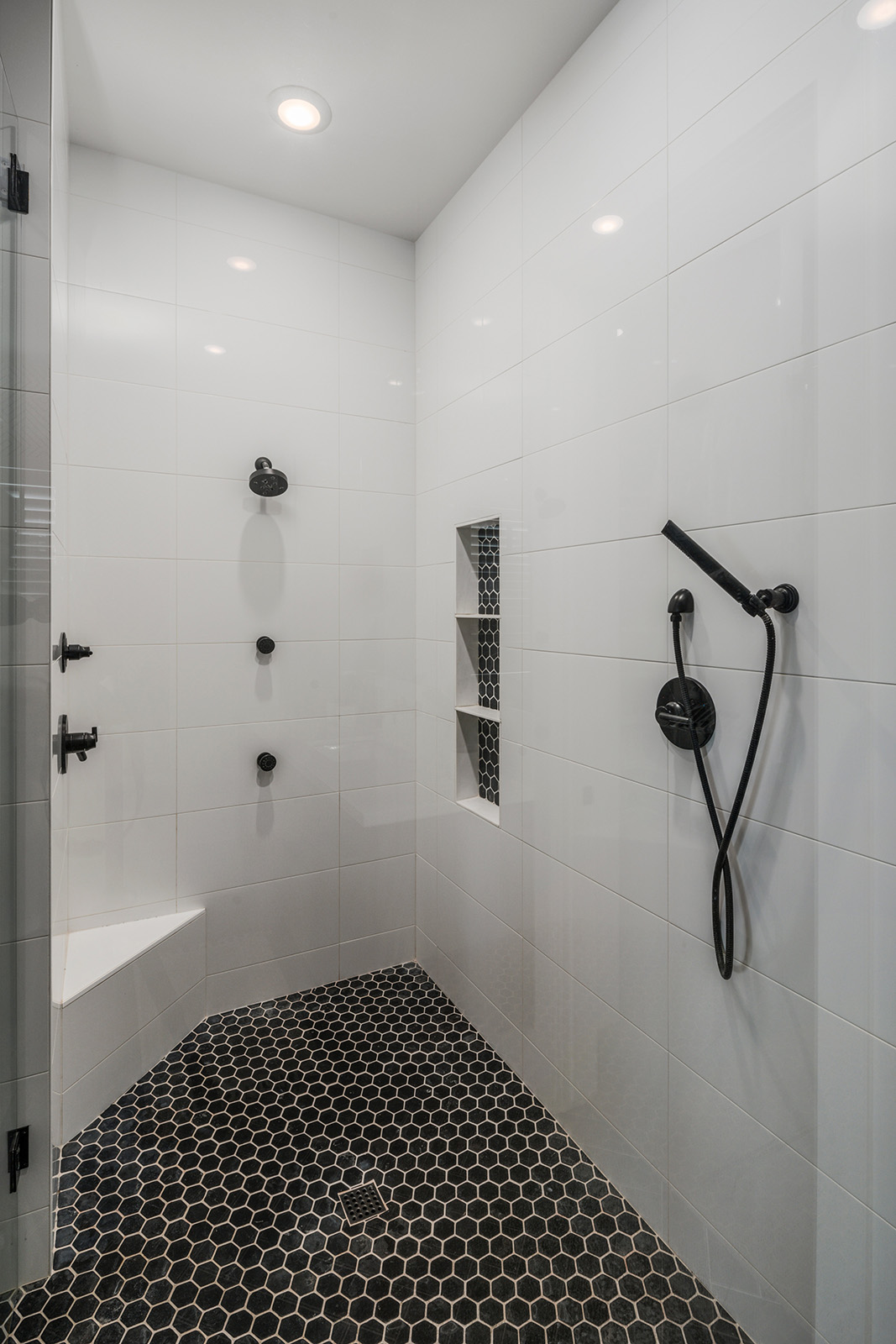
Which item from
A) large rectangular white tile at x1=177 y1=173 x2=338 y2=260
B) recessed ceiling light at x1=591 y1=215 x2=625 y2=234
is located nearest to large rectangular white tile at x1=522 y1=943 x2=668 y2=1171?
recessed ceiling light at x1=591 y1=215 x2=625 y2=234

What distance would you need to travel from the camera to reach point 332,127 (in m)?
1.90

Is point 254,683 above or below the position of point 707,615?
below

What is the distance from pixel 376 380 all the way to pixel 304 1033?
7.26 feet

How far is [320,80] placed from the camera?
1.72 meters

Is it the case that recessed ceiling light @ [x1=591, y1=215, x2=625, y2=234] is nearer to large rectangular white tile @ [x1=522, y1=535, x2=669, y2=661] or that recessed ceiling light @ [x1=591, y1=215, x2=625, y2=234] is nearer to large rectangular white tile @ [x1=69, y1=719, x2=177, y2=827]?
large rectangular white tile @ [x1=522, y1=535, x2=669, y2=661]

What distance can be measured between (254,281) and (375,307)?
0.43 meters

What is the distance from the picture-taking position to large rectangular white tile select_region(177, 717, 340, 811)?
2.18 metres

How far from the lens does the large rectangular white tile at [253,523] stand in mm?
2145

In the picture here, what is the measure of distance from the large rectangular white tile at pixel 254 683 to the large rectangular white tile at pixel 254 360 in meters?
0.82

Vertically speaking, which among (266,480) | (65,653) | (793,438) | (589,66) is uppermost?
(589,66)

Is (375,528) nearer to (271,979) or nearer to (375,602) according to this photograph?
(375,602)

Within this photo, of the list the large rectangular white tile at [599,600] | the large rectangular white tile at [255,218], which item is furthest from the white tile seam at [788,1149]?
the large rectangular white tile at [255,218]

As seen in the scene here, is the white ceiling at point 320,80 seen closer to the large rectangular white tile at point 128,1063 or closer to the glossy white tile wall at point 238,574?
the glossy white tile wall at point 238,574

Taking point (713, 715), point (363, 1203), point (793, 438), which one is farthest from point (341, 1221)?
point (793, 438)
